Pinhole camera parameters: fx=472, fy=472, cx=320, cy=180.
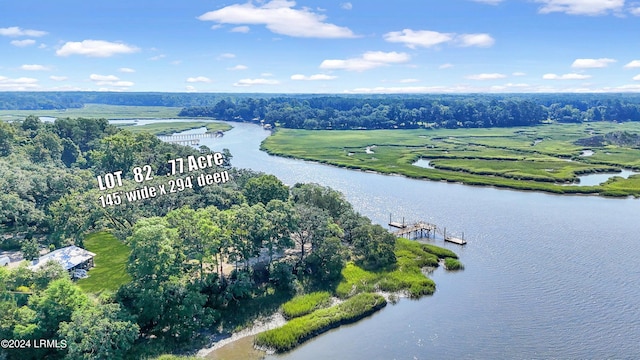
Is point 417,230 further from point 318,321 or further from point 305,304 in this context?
point 318,321

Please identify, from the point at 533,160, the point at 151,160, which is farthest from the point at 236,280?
the point at 533,160

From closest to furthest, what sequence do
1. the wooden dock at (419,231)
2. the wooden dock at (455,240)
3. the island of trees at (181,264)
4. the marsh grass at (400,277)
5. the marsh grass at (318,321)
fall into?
the island of trees at (181,264) < the marsh grass at (318,321) < the marsh grass at (400,277) < the wooden dock at (455,240) < the wooden dock at (419,231)

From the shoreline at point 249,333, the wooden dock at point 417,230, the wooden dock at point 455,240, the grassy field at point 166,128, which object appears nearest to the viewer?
the shoreline at point 249,333

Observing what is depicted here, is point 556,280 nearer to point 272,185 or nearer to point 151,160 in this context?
point 272,185

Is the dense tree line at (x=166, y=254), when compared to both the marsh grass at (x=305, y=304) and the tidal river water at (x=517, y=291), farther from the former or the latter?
the tidal river water at (x=517, y=291)

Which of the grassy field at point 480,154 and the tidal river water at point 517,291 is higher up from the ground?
the grassy field at point 480,154

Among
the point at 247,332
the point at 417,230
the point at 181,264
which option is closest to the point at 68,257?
the point at 181,264

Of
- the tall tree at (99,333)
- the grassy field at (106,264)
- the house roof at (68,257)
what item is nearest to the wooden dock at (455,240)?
the grassy field at (106,264)
